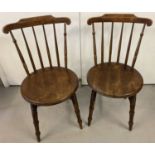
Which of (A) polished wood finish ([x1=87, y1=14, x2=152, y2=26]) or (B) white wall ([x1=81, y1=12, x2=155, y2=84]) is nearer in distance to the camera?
(A) polished wood finish ([x1=87, y1=14, x2=152, y2=26])

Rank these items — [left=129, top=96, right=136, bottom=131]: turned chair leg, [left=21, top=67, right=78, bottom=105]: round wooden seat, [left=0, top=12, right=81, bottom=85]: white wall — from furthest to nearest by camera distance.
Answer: [left=0, top=12, right=81, bottom=85]: white wall < [left=129, top=96, right=136, bottom=131]: turned chair leg < [left=21, top=67, right=78, bottom=105]: round wooden seat

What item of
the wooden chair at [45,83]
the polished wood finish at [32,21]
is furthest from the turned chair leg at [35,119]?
the polished wood finish at [32,21]

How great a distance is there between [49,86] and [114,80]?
449mm

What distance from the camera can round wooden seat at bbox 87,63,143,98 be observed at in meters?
1.59

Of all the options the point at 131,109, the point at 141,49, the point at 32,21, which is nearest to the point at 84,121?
the point at 131,109

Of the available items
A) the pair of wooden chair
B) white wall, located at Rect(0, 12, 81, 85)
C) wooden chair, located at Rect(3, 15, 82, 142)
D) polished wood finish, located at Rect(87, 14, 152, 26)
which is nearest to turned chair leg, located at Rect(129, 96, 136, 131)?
the pair of wooden chair

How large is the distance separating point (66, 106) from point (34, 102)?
1.93 ft

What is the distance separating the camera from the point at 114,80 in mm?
1670

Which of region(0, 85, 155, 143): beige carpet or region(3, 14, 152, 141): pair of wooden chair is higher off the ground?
region(3, 14, 152, 141): pair of wooden chair

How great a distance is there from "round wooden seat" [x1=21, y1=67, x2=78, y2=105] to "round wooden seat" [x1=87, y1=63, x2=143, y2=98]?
15cm

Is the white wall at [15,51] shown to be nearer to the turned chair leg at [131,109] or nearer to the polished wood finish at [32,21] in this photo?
the polished wood finish at [32,21]

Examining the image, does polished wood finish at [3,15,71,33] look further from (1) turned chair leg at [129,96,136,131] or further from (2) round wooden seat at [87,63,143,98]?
(1) turned chair leg at [129,96,136,131]

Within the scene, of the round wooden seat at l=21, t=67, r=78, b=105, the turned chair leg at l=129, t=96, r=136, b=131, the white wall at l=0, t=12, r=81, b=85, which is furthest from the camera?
the white wall at l=0, t=12, r=81, b=85
